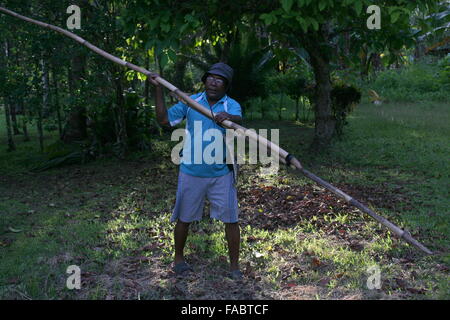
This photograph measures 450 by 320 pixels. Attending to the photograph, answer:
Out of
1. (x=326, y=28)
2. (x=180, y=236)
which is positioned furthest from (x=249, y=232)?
(x=326, y=28)

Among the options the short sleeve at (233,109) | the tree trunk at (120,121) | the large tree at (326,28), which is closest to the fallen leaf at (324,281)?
the short sleeve at (233,109)

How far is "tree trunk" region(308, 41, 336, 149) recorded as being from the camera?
864 centimetres

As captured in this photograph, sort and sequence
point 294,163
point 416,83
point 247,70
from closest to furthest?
point 294,163, point 247,70, point 416,83

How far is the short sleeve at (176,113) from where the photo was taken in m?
3.87

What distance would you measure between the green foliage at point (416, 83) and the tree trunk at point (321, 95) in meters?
11.1

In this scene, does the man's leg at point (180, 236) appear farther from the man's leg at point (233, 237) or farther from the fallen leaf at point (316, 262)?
the fallen leaf at point (316, 262)

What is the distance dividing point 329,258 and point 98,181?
517 cm

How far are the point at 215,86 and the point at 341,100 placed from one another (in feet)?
24.3

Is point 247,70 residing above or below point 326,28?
below

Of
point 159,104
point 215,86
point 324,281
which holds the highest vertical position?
point 215,86

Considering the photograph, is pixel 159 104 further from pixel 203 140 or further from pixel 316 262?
pixel 316 262

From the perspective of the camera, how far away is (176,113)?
3881 millimetres

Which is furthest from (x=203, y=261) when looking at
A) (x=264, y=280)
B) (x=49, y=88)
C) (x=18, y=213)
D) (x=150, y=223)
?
(x=49, y=88)

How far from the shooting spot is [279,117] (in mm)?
15320
